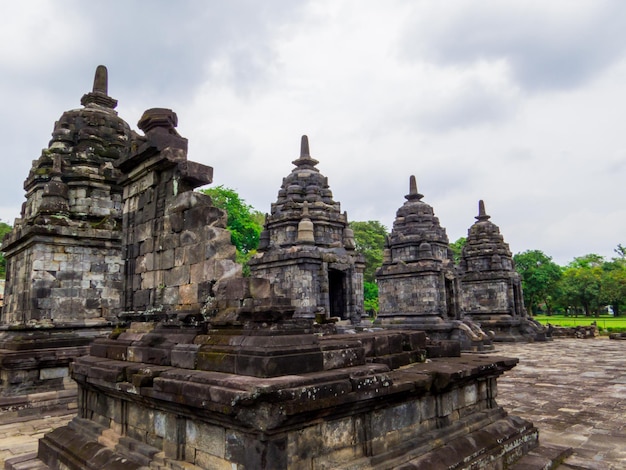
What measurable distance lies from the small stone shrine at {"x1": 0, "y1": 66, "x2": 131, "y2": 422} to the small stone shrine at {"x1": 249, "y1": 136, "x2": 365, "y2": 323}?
7536 mm

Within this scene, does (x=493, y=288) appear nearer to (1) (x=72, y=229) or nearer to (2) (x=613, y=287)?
(1) (x=72, y=229)

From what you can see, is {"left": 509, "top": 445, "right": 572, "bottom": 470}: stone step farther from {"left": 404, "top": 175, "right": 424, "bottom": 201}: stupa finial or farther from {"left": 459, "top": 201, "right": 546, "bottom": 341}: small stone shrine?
{"left": 459, "top": 201, "right": 546, "bottom": 341}: small stone shrine

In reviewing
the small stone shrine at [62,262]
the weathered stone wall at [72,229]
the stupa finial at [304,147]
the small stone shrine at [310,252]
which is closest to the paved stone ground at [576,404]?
the small stone shrine at [310,252]

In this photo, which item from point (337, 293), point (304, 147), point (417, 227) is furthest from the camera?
point (417, 227)

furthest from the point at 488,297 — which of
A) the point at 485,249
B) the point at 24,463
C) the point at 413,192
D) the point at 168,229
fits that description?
the point at 24,463

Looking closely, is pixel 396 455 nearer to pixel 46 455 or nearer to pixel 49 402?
pixel 46 455

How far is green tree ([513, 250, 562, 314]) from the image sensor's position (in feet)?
150

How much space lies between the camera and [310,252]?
17516 millimetres

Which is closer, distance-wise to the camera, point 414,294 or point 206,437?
point 206,437

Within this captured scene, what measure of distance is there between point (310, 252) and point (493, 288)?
46.5ft

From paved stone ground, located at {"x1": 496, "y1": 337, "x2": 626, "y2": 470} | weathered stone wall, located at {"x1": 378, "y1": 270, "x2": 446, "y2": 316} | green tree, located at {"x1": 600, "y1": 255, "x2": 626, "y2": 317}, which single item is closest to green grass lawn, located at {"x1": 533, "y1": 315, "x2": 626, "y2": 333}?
green tree, located at {"x1": 600, "y1": 255, "x2": 626, "y2": 317}

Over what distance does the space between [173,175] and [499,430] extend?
16.6 ft

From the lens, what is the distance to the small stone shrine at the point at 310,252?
17.4m

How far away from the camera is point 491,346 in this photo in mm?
19953
